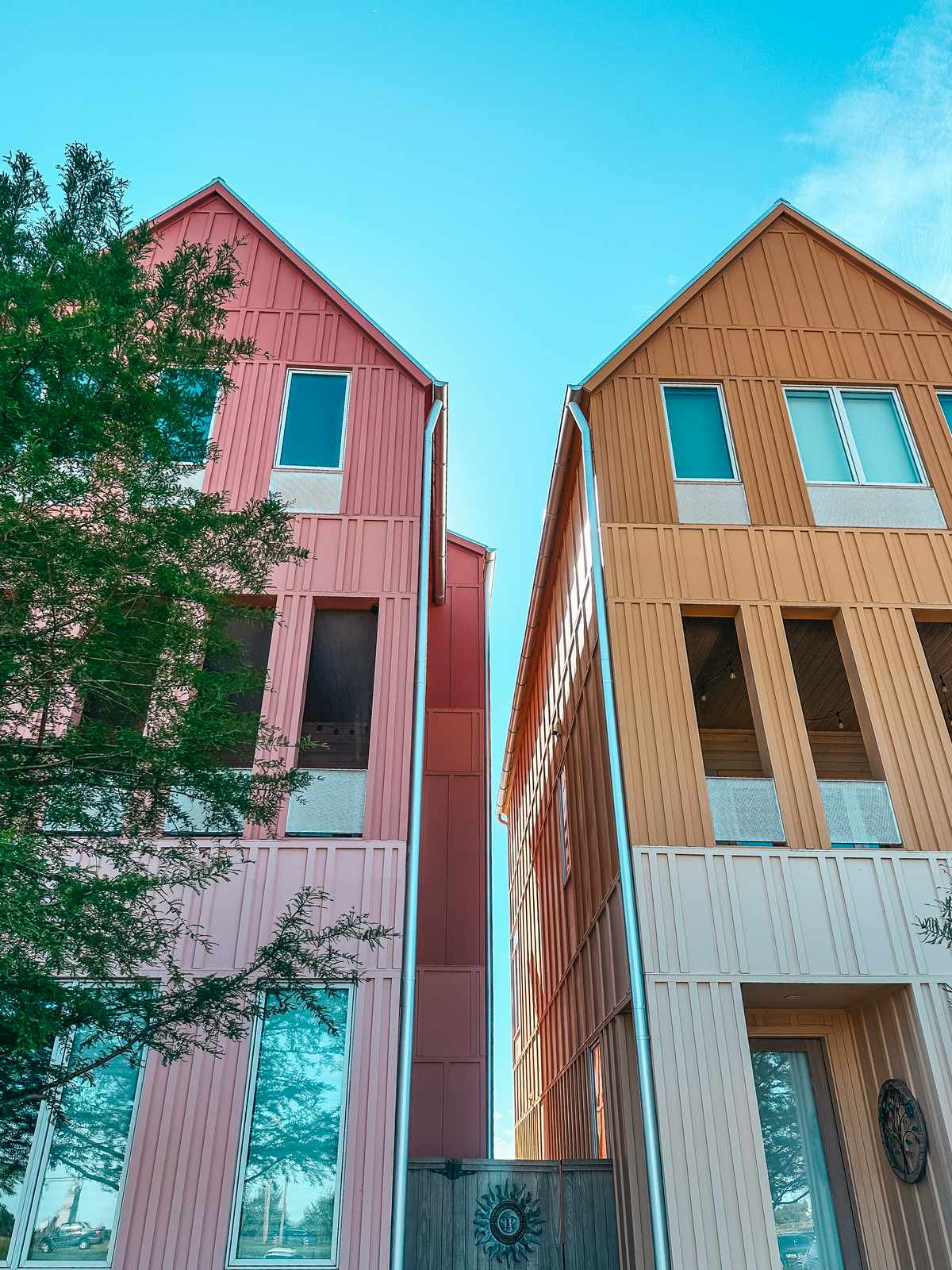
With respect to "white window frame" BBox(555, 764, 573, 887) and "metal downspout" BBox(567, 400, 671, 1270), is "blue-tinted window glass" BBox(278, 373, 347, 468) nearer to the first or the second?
"metal downspout" BBox(567, 400, 671, 1270)

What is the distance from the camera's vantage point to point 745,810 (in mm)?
8023

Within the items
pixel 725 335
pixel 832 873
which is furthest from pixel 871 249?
pixel 832 873

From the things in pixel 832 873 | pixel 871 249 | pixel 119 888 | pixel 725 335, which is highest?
pixel 871 249

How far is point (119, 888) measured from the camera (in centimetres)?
452

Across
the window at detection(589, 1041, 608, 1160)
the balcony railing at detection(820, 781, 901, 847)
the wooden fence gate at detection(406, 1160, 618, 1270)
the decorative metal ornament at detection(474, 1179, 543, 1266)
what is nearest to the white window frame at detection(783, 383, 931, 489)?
the balcony railing at detection(820, 781, 901, 847)

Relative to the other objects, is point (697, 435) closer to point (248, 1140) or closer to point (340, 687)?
point (340, 687)

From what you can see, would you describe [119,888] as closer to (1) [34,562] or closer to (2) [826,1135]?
(1) [34,562]

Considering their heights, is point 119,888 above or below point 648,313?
below

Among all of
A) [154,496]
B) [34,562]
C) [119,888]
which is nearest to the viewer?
[119,888]

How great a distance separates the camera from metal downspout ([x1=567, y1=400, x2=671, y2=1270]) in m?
6.45

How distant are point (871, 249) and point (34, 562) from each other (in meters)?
11.4

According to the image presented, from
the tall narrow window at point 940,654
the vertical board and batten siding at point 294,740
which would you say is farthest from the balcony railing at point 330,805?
the tall narrow window at point 940,654

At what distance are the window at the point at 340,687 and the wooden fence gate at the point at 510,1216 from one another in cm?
373

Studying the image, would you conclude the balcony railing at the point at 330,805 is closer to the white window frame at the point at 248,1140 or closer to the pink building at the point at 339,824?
the pink building at the point at 339,824
